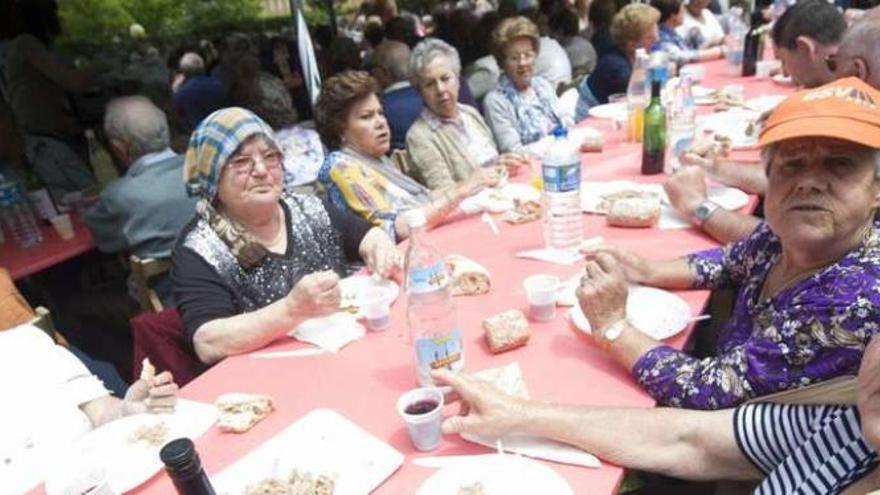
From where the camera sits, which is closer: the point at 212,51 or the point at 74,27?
the point at 212,51

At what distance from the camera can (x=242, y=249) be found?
224 cm

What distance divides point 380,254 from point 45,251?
2.36 meters

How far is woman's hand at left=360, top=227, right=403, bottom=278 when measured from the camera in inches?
91.2

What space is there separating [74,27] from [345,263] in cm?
908

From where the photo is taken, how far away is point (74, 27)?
934 centimetres

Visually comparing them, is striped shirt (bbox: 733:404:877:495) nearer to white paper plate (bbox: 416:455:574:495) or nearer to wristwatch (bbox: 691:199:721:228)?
white paper plate (bbox: 416:455:574:495)

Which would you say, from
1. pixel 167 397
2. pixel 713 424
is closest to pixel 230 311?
pixel 167 397

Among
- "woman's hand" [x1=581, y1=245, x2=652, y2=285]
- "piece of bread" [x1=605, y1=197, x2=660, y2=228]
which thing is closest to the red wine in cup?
"woman's hand" [x1=581, y1=245, x2=652, y2=285]

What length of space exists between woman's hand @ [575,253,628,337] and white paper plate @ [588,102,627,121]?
2684 mm

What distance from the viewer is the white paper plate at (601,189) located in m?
2.74

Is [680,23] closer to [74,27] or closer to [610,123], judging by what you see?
[610,123]

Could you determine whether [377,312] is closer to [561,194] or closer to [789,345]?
[561,194]

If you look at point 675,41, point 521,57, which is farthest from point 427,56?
point 675,41

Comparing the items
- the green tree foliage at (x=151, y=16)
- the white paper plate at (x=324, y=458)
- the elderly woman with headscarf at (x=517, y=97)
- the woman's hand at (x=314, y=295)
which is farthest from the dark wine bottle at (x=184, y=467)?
the green tree foliage at (x=151, y=16)
